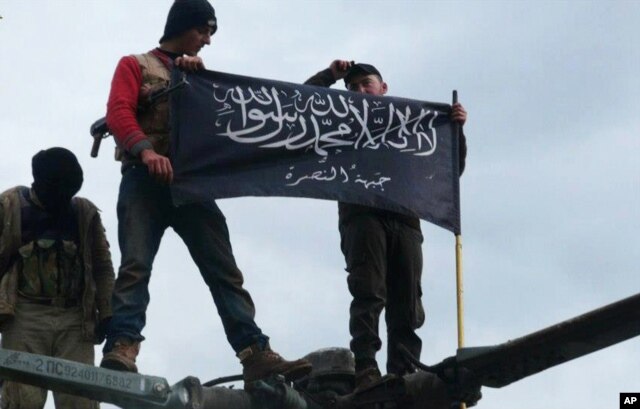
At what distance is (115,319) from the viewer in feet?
36.0

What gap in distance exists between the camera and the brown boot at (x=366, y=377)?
11594 millimetres

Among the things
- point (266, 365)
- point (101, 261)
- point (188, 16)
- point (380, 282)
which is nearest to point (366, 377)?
point (380, 282)

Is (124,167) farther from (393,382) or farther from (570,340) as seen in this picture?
(570,340)

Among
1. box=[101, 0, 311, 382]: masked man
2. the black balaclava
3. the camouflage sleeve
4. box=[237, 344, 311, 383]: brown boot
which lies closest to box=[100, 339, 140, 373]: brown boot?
box=[101, 0, 311, 382]: masked man

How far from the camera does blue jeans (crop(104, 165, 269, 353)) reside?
11.1 meters

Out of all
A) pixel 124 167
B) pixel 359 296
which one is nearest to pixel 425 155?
pixel 359 296

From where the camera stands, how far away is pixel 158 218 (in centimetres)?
1154

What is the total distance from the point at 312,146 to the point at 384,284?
1196 mm

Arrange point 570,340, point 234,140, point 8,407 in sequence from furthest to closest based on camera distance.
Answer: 1. point 234,140
2. point 8,407
3. point 570,340

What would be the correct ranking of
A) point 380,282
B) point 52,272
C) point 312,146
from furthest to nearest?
point 312,146 → point 380,282 → point 52,272

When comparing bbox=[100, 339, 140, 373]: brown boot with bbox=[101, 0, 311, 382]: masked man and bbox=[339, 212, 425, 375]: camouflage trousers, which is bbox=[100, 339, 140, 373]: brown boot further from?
bbox=[339, 212, 425, 375]: camouflage trousers

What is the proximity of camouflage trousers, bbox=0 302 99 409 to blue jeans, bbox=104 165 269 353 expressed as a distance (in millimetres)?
622

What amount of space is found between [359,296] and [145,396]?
200 centimetres

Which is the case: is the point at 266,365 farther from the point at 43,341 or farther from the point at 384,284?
the point at 43,341
